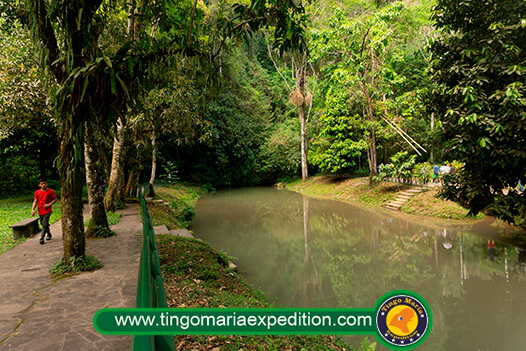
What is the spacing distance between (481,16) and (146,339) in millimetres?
8059

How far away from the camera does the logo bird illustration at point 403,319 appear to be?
197 centimetres

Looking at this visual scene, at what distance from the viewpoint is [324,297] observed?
285 inches

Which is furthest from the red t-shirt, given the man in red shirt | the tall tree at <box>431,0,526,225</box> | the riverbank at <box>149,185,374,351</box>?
the tall tree at <box>431,0,526,225</box>

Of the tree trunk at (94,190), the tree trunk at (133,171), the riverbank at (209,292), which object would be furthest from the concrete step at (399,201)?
the tree trunk at (94,190)

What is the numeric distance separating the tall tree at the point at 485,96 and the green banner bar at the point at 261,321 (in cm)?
549

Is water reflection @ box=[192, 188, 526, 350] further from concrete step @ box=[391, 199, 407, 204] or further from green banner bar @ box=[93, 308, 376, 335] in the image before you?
green banner bar @ box=[93, 308, 376, 335]

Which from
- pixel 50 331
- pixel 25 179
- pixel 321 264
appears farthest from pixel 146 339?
pixel 25 179

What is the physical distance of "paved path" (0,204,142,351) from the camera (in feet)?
12.3

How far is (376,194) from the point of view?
20547mm

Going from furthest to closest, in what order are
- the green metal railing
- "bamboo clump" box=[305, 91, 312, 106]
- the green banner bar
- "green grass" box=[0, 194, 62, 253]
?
"bamboo clump" box=[305, 91, 312, 106], "green grass" box=[0, 194, 62, 253], the green banner bar, the green metal railing

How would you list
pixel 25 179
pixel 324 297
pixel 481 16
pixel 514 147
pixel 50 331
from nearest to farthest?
1. pixel 50 331
2. pixel 514 147
3. pixel 481 16
4. pixel 324 297
5. pixel 25 179

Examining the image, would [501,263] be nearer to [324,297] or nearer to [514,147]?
[514,147]

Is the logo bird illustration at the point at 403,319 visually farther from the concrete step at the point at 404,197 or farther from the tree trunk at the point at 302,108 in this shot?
the tree trunk at the point at 302,108

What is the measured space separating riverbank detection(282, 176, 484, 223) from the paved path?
823 cm
